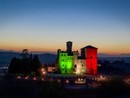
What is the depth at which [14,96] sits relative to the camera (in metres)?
60.2

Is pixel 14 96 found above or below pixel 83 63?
below

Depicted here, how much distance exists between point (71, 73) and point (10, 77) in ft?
73.4

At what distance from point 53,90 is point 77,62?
1600 inches

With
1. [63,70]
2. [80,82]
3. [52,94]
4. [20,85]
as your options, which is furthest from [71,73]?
[52,94]

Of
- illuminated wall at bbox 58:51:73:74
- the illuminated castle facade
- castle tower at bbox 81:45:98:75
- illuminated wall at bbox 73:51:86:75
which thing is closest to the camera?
illuminated wall at bbox 58:51:73:74

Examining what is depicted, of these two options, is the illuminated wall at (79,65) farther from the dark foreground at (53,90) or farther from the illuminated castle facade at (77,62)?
the dark foreground at (53,90)

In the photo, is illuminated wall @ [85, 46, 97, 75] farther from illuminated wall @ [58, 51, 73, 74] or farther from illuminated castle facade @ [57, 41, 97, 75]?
illuminated wall @ [58, 51, 73, 74]

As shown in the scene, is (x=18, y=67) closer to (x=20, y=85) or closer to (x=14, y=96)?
(x=20, y=85)

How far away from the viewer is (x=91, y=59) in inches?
3634

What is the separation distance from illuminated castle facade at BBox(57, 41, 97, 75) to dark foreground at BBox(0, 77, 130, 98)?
23.2 m

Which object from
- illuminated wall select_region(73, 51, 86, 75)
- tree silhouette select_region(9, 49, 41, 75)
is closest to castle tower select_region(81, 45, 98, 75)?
illuminated wall select_region(73, 51, 86, 75)

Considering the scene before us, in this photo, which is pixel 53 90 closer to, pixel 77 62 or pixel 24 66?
pixel 24 66

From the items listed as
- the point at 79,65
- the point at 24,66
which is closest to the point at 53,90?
the point at 24,66

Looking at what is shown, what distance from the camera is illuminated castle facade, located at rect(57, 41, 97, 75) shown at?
90.7 meters
